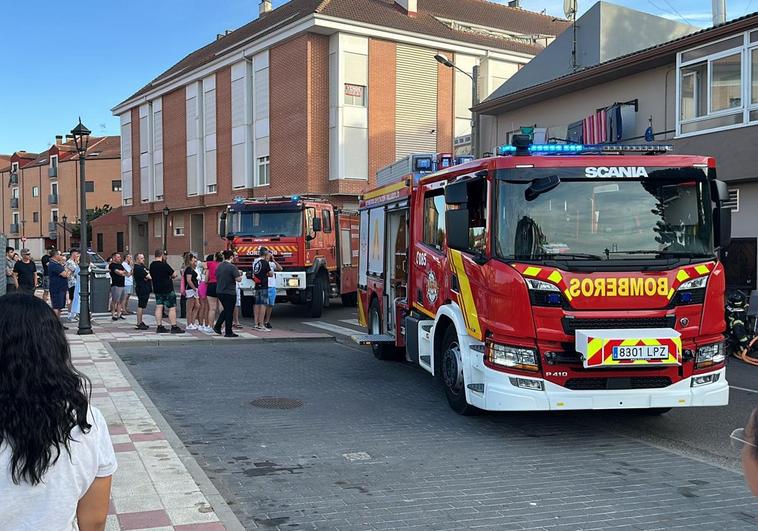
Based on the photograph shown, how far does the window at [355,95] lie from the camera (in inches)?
1401

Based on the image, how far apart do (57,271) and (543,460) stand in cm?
1292

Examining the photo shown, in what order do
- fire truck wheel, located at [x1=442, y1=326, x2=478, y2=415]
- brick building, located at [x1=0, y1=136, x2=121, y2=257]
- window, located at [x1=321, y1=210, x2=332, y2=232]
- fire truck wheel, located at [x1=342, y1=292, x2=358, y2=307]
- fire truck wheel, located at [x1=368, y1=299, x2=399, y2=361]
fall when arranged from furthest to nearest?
brick building, located at [x1=0, y1=136, x2=121, y2=257]
fire truck wheel, located at [x1=342, y1=292, x2=358, y2=307]
window, located at [x1=321, y1=210, x2=332, y2=232]
fire truck wheel, located at [x1=368, y1=299, x2=399, y2=361]
fire truck wheel, located at [x1=442, y1=326, x2=478, y2=415]

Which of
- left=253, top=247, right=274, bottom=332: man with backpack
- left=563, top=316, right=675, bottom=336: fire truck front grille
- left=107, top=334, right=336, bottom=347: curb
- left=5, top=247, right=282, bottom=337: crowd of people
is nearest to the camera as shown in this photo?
left=563, top=316, right=675, bottom=336: fire truck front grille

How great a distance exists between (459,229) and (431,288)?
164 centimetres

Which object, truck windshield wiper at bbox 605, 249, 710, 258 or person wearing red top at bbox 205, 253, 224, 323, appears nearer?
truck windshield wiper at bbox 605, 249, 710, 258

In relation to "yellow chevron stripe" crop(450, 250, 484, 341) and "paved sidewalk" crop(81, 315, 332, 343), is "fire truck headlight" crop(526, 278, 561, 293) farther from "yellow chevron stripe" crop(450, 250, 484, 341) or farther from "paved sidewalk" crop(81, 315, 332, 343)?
"paved sidewalk" crop(81, 315, 332, 343)

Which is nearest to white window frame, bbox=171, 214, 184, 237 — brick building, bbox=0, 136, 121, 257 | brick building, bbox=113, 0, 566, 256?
brick building, bbox=113, 0, 566, 256

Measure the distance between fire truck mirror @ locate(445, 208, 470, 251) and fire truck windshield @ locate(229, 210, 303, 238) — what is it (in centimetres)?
1162

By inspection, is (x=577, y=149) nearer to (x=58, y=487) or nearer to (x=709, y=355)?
(x=709, y=355)

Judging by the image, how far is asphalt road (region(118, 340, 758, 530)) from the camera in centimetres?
507

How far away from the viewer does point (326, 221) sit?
19.8 meters

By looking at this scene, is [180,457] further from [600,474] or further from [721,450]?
[721,450]

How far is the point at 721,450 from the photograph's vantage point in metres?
6.77

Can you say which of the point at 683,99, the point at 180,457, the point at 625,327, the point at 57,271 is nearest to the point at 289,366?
the point at 180,457
